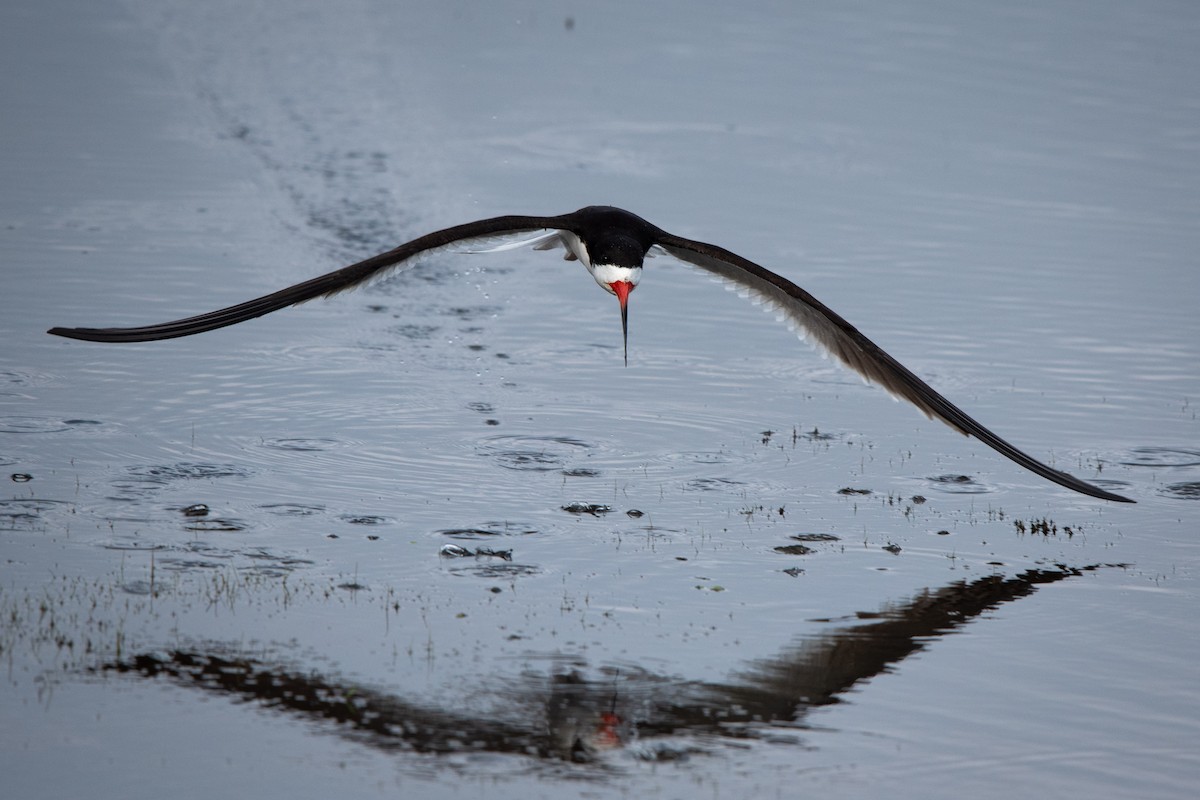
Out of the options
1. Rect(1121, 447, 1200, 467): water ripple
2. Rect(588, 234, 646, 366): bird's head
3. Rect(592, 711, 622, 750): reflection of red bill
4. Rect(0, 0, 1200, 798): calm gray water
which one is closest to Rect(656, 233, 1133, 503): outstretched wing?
Rect(588, 234, 646, 366): bird's head

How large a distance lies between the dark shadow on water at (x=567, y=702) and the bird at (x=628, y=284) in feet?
7.01

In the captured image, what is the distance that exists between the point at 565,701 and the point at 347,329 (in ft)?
21.7

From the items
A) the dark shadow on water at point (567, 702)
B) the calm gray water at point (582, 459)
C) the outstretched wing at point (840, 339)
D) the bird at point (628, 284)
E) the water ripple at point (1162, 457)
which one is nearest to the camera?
the dark shadow on water at point (567, 702)

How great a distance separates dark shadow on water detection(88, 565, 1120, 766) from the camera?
6.09m

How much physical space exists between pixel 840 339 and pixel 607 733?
4.09m

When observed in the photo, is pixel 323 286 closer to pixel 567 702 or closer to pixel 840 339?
pixel 567 702

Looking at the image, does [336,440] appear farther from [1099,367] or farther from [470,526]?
[1099,367]

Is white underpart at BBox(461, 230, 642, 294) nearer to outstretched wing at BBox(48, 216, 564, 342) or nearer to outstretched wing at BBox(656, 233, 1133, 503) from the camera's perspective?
outstretched wing at BBox(48, 216, 564, 342)

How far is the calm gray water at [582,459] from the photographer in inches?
247

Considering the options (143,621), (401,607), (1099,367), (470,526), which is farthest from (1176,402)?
(143,621)

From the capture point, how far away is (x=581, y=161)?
17828mm

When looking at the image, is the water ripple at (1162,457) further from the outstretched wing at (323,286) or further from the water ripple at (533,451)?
the outstretched wing at (323,286)

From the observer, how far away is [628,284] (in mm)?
9430

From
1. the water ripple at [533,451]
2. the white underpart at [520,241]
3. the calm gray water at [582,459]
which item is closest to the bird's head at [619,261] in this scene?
the white underpart at [520,241]
